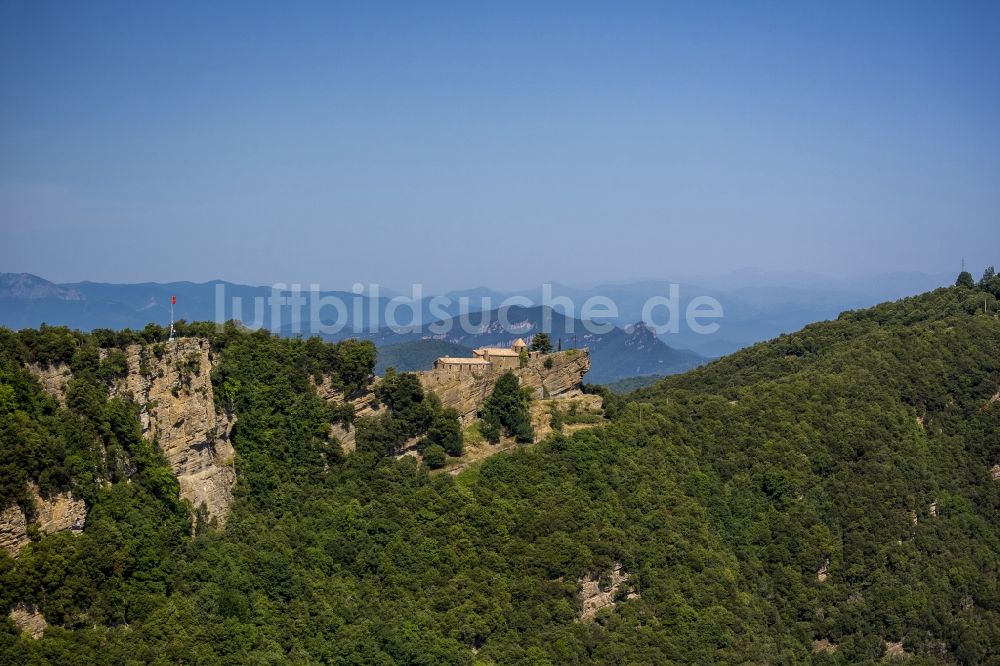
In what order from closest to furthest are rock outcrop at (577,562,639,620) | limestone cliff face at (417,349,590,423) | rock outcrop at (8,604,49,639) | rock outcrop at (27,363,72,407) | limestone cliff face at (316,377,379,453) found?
rock outcrop at (8,604,49,639), rock outcrop at (27,363,72,407), rock outcrop at (577,562,639,620), limestone cliff face at (316,377,379,453), limestone cliff face at (417,349,590,423)

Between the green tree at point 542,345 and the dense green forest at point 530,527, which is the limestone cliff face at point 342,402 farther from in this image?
the green tree at point 542,345

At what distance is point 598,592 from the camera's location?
176ft

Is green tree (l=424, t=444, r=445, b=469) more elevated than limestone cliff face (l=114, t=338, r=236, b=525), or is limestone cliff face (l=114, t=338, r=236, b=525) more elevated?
limestone cliff face (l=114, t=338, r=236, b=525)

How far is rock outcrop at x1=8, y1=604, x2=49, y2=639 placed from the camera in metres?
38.7

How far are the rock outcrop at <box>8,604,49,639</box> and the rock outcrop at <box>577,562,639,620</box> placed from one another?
2393cm

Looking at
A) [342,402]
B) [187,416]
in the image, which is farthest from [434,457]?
[187,416]

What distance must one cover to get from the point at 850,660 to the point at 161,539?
117 ft

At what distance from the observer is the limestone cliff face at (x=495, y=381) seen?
61375mm

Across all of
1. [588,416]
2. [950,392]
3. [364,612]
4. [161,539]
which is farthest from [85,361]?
[950,392]

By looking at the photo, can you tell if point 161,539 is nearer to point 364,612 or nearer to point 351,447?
point 364,612

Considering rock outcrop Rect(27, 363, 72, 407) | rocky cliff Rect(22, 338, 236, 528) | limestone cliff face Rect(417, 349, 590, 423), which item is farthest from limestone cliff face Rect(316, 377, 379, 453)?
rock outcrop Rect(27, 363, 72, 407)

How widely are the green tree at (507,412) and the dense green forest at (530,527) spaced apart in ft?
5.72

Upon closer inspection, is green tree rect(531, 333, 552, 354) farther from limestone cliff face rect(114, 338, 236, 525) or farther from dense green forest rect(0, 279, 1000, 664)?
limestone cliff face rect(114, 338, 236, 525)

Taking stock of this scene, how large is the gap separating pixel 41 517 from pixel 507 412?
27068 mm
